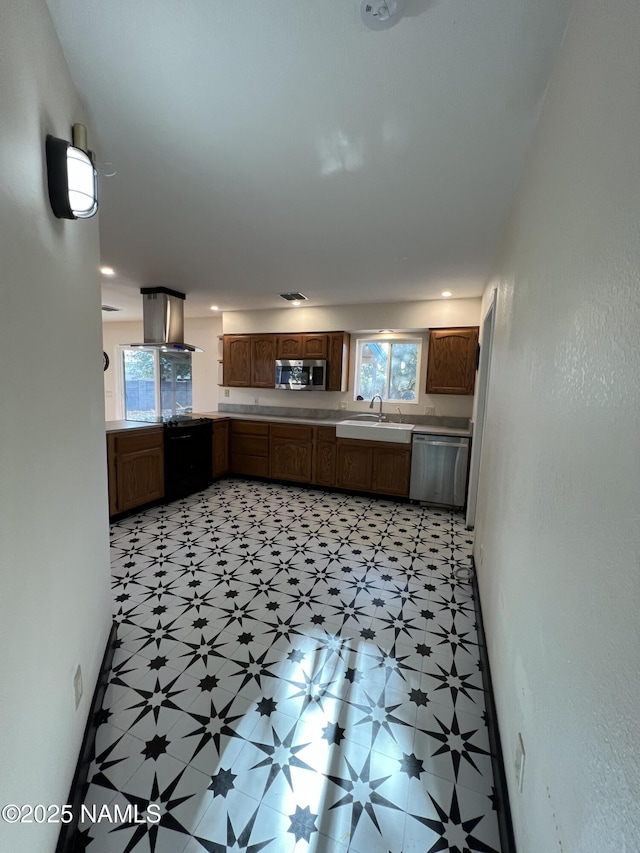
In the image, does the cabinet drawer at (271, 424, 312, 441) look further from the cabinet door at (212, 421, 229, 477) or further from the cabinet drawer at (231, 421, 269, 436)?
the cabinet door at (212, 421, 229, 477)

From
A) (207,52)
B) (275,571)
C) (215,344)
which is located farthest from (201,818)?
(215,344)

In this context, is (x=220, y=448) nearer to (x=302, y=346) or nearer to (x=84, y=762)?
(x=302, y=346)

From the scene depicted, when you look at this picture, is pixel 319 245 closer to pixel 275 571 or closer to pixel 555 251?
pixel 555 251

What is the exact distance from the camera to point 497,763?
1286mm

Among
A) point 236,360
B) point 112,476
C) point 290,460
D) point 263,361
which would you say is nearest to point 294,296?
point 263,361

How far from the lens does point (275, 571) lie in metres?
2.62

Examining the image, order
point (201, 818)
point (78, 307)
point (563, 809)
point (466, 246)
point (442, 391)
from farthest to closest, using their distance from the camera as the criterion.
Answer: point (442, 391) < point (466, 246) < point (78, 307) < point (201, 818) < point (563, 809)

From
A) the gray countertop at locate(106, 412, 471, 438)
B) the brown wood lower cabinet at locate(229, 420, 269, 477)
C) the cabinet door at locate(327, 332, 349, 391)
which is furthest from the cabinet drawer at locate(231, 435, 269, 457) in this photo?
the cabinet door at locate(327, 332, 349, 391)

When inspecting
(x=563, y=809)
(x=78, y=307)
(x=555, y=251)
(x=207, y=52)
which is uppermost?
(x=207, y=52)

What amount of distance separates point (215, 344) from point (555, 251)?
545cm

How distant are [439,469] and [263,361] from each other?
8.91ft

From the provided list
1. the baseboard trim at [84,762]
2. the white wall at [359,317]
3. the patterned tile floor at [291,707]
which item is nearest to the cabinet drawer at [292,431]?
the white wall at [359,317]

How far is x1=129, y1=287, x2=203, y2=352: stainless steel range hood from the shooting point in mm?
4008

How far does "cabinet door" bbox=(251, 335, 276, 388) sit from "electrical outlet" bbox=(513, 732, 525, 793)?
4.34 meters
